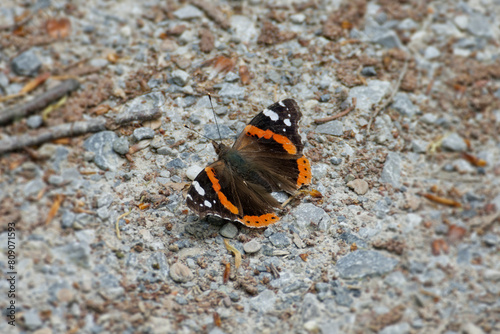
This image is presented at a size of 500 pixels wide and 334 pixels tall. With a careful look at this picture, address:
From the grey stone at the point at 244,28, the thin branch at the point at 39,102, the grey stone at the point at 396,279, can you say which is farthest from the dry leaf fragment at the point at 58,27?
the grey stone at the point at 396,279

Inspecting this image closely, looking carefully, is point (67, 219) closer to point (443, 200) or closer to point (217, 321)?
point (217, 321)

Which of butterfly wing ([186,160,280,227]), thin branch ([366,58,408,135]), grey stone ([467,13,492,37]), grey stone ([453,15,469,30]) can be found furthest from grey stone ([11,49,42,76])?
grey stone ([467,13,492,37])

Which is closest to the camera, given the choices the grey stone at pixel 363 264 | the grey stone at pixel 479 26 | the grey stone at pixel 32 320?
the grey stone at pixel 32 320

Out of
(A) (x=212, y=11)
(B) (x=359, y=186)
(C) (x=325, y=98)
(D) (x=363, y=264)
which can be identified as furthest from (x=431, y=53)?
(D) (x=363, y=264)

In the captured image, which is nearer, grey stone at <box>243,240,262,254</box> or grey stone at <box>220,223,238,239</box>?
grey stone at <box>243,240,262,254</box>

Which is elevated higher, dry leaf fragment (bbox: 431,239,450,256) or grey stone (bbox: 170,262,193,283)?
dry leaf fragment (bbox: 431,239,450,256)

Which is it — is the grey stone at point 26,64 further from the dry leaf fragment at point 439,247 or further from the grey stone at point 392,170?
the dry leaf fragment at point 439,247

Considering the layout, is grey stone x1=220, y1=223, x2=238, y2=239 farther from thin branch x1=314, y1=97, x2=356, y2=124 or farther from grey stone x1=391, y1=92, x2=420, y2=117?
grey stone x1=391, y1=92, x2=420, y2=117
